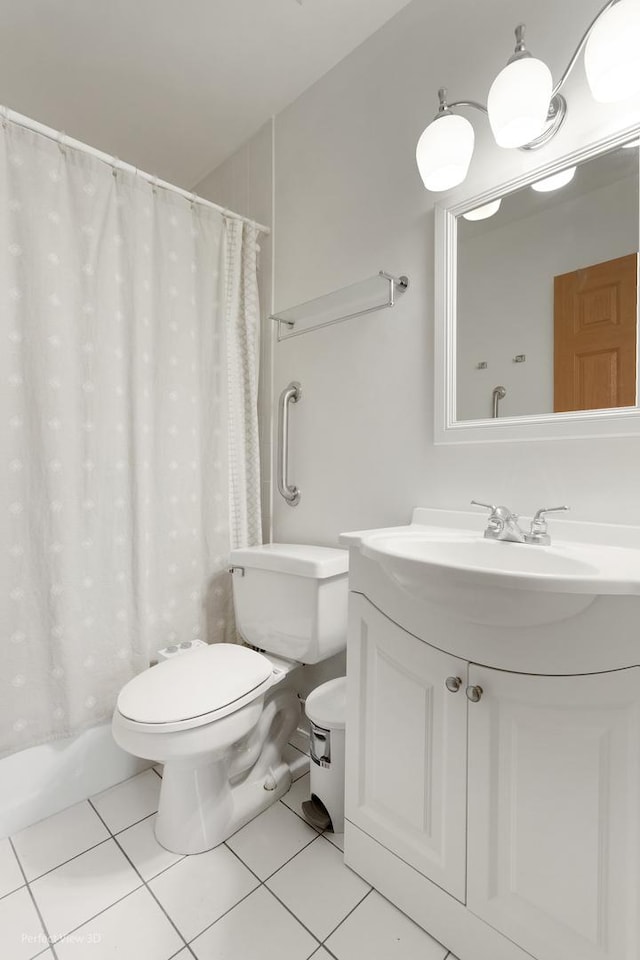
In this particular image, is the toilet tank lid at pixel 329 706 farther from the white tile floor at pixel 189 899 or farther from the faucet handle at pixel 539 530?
the faucet handle at pixel 539 530

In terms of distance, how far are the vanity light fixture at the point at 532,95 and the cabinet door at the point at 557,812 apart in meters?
1.13

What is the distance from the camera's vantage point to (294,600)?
1.42 metres

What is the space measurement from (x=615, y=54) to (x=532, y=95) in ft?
0.50

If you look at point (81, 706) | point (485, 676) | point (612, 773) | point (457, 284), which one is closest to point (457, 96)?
point (457, 284)

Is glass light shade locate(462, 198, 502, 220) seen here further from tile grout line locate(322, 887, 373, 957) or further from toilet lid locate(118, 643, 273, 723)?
tile grout line locate(322, 887, 373, 957)

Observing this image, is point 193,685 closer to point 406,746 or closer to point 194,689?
point 194,689

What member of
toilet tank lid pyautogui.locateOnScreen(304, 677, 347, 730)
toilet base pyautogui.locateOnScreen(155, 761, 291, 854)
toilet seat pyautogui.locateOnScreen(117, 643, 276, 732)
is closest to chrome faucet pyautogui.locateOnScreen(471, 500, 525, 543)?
Result: toilet tank lid pyautogui.locateOnScreen(304, 677, 347, 730)

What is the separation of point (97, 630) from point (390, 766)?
3.14ft

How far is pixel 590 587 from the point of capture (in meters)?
0.64

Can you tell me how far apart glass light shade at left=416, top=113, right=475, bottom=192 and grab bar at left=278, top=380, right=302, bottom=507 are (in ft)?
2.68

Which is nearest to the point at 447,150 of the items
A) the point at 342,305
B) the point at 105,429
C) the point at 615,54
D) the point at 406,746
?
the point at 615,54

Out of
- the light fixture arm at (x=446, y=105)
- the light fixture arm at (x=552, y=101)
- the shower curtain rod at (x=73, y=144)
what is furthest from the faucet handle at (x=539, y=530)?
the shower curtain rod at (x=73, y=144)

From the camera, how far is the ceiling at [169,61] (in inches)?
56.3

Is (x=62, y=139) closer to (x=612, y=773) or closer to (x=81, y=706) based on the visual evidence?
(x=81, y=706)
